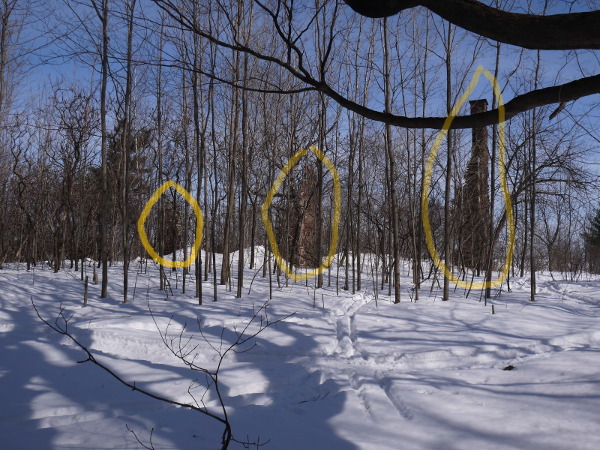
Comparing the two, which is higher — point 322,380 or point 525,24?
point 525,24

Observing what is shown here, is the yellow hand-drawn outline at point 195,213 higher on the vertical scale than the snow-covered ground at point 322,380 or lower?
higher

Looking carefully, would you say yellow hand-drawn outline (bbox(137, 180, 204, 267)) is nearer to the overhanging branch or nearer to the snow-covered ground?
the snow-covered ground

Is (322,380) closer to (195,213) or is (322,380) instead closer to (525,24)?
(525,24)

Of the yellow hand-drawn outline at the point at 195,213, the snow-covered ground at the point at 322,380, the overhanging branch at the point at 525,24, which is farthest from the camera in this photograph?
the yellow hand-drawn outline at the point at 195,213

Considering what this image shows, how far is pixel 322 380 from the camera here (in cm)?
405

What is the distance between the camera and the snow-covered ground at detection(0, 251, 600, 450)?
2756 millimetres

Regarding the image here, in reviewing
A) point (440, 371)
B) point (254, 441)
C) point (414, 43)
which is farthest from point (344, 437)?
point (414, 43)

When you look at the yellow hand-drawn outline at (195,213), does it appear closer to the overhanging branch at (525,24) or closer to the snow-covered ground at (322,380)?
the snow-covered ground at (322,380)

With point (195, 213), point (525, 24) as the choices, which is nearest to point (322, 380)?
point (525, 24)

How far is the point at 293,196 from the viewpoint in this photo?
12.0 meters

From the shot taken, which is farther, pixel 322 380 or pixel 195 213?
pixel 195 213

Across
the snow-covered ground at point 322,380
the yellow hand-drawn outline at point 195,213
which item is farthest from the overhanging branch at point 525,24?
the yellow hand-drawn outline at point 195,213

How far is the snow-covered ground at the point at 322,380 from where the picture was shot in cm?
276

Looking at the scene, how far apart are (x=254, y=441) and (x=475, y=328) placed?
431cm
